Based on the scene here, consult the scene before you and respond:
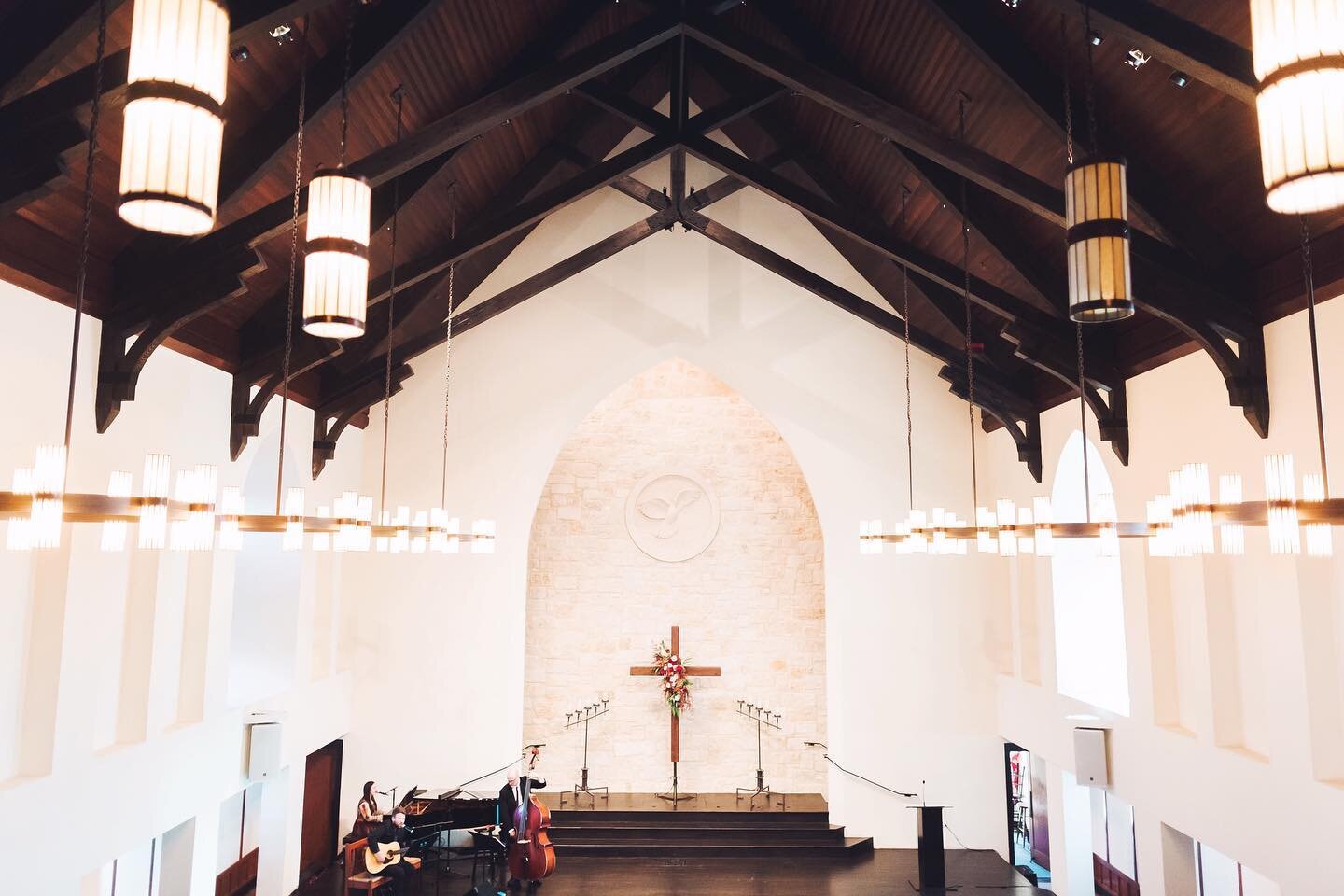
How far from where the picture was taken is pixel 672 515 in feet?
39.1

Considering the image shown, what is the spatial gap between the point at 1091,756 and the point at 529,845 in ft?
17.1

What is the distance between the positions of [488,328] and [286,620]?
157 inches

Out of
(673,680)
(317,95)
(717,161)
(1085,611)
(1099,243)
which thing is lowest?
(673,680)

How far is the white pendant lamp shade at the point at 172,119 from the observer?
6.80 feet

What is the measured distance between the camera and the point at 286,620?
30.4 feet

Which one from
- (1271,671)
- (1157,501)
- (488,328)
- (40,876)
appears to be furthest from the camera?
(488,328)

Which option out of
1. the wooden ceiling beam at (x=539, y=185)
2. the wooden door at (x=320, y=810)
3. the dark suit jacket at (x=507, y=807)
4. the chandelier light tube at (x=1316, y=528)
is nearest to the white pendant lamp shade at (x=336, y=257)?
the chandelier light tube at (x=1316, y=528)

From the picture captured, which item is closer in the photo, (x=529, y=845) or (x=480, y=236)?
(x=480, y=236)

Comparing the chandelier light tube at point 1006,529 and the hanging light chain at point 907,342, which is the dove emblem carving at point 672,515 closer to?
the hanging light chain at point 907,342

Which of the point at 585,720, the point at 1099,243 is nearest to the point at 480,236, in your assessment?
the point at 1099,243

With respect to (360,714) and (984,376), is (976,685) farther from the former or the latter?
(360,714)

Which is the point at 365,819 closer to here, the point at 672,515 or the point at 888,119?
the point at 672,515

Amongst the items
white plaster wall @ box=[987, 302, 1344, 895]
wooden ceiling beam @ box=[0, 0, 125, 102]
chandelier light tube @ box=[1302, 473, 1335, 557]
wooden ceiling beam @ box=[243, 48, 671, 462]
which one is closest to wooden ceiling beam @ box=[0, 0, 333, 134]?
wooden ceiling beam @ box=[0, 0, 125, 102]

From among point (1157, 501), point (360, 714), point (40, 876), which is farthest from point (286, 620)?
point (1157, 501)
